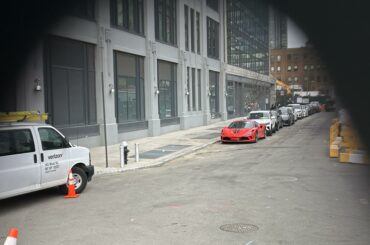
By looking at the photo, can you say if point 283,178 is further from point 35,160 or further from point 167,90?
point 167,90

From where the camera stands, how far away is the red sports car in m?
21.8

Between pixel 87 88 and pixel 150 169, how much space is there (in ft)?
26.3

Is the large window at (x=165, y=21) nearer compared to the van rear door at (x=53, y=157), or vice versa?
the van rear door at (x=53, y=157)

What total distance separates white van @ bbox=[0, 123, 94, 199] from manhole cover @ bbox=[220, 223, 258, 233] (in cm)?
426

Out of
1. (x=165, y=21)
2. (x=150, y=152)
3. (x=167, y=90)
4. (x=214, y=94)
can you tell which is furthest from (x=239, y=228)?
(x=214, y=94)

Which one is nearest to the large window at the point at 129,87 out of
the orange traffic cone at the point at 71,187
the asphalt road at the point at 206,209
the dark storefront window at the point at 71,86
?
the dark storefront window at the point at 71,86

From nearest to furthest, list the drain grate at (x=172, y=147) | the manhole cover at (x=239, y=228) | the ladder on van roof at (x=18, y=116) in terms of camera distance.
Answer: the manhole cover at (x=239, y=228) < the ladder on van roof at (x=18, y=116) < the drain grate at (x=172, y=147)

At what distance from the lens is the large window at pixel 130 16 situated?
2242 cm

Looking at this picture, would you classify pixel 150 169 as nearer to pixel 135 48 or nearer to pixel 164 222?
pixel 164 222

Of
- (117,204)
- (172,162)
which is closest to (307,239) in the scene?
(117,204)

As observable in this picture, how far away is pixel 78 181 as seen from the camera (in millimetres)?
9852

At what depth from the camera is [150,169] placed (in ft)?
45.9

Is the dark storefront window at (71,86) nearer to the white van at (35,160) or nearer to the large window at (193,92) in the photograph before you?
the white van at (35,160)

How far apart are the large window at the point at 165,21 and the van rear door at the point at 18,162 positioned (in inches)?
762
